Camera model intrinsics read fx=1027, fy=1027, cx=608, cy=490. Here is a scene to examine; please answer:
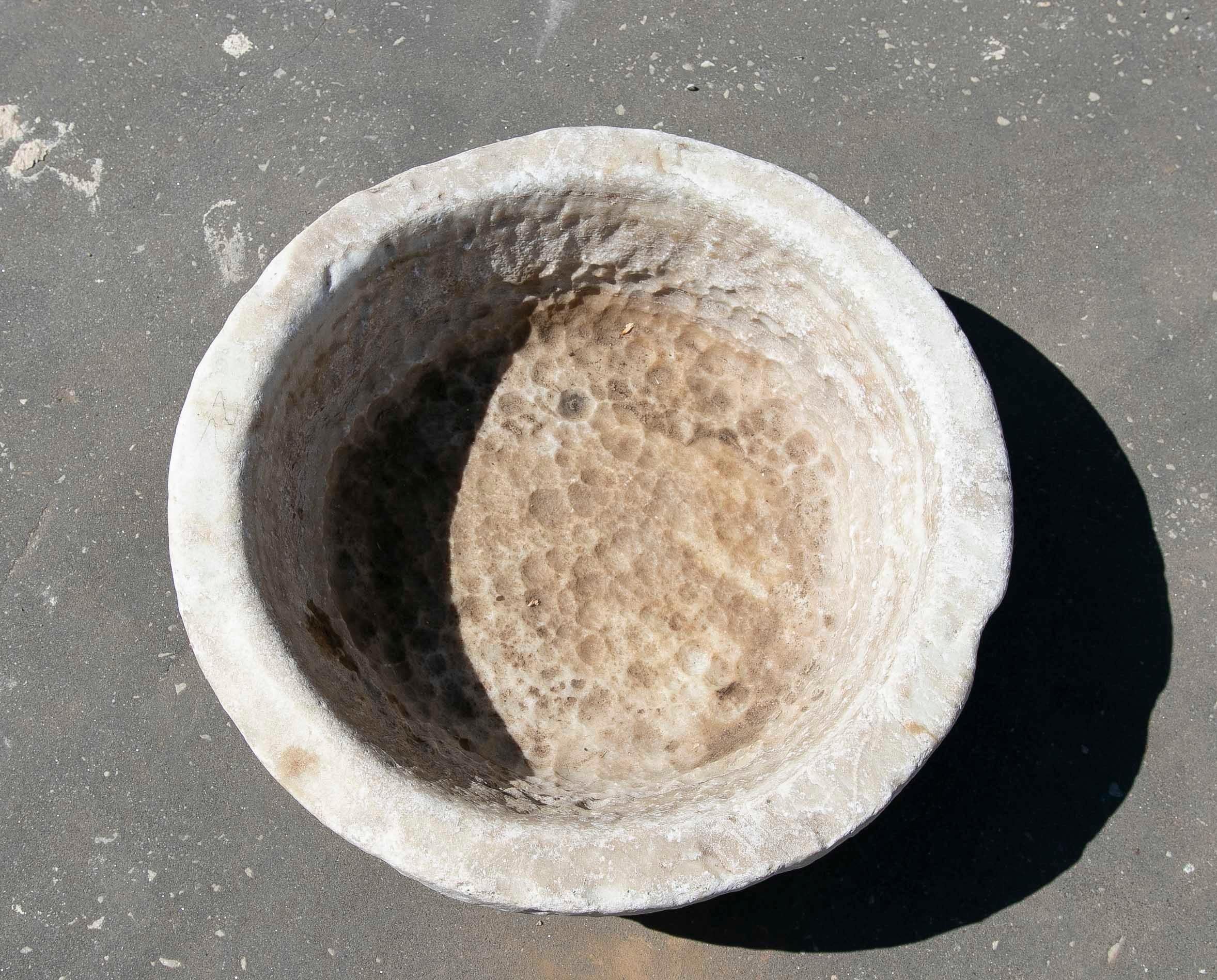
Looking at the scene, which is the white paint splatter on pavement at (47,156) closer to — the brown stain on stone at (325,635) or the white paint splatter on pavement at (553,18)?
the white paint splatter on pavement at (553,18)

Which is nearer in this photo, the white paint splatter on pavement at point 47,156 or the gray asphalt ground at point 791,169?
the gray asphalt ground at point 791,169

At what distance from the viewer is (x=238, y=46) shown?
127 inches

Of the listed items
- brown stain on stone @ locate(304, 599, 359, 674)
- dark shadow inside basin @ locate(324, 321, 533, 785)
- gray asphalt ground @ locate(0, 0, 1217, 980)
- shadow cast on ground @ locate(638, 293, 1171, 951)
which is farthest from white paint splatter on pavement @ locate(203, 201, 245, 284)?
shadow cast on ground @ locate(638, 293, 1171, 951)

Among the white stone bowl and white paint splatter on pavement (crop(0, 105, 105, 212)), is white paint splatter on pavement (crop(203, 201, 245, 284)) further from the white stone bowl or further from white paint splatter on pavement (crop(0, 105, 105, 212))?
the white stone bowl

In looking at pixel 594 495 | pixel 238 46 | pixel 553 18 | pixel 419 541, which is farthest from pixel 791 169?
pixel 238 46

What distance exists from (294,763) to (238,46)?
2.41 metres

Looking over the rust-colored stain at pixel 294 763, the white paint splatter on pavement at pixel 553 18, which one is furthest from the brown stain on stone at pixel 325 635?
the white paint splatter on pavement at pixel 553 18

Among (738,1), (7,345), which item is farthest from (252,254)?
(738,1)

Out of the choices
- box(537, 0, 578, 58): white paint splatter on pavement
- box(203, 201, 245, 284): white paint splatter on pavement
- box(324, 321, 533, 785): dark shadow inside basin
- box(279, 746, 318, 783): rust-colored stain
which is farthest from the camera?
box(537, 0, 578, 58): white paint splatter on pavement

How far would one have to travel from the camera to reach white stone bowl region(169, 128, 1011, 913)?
1873 mm

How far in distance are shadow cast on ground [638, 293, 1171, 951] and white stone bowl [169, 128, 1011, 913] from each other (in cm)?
75

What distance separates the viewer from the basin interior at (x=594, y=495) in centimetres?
216

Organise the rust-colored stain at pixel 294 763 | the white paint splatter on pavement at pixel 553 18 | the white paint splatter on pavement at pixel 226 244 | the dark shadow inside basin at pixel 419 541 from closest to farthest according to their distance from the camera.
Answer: the rust-colored stain at pixel 294 763, the dark shadow inside basin at pixel 419 541, the white paint splatter on pavement at pixel 226 244, the white paint splatter on pavement at pixel 553 18

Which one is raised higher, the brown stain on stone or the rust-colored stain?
the rust-colored stain
